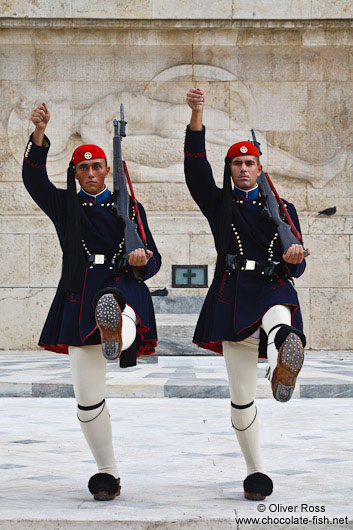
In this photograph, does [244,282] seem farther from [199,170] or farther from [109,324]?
[109,324]

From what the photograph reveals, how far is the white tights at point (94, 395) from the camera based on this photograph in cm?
424

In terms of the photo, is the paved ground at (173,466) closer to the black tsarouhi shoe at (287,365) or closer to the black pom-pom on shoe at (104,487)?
the black pom-pom on shoe at (104,487)

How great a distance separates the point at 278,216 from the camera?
14.5 feet

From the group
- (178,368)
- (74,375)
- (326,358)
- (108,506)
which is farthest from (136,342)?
(326,358)

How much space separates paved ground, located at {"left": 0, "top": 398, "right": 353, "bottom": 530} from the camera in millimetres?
3637

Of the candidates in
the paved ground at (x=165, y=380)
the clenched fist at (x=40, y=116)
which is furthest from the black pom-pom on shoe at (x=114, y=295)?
the paved ground at (x=165, y=380)

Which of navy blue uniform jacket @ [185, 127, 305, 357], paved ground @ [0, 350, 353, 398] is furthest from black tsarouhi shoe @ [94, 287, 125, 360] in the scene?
paved ground @ [0, 350, 353, 398]

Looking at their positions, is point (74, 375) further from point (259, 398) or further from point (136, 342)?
point (259, 398)

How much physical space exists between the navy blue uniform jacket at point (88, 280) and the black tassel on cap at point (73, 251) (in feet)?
0.14

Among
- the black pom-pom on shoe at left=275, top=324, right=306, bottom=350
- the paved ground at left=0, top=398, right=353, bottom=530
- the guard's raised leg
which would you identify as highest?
the black pom-pom on shoe at left=275, top=324, right=306, bottom=350

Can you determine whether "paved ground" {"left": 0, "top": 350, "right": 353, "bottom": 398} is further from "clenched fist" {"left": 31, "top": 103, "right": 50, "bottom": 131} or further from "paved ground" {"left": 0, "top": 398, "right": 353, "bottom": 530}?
"clenched fist" {"left": 31, "top": 103, "right": 50, "bottom": 131}

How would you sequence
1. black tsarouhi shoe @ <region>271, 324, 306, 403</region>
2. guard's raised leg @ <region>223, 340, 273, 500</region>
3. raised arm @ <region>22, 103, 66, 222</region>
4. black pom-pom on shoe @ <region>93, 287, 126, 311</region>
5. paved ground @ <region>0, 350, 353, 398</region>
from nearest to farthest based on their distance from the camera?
1. black tsarouhi shoe @ <region>271, 324, 306, 403</region>
2. black pom-pom on shoe @ <region>93, 287, 126, 311</region>
3. guard's raised leg @ <region>223, 340, 273, 500</region>
4. raised arm @ <region>22, 103, 66, 222</region>
5. paved ground @ <region>0, 350, 353, 398</region>

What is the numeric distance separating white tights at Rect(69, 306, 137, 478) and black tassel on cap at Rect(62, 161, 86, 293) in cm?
30

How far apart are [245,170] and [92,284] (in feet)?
3.21
